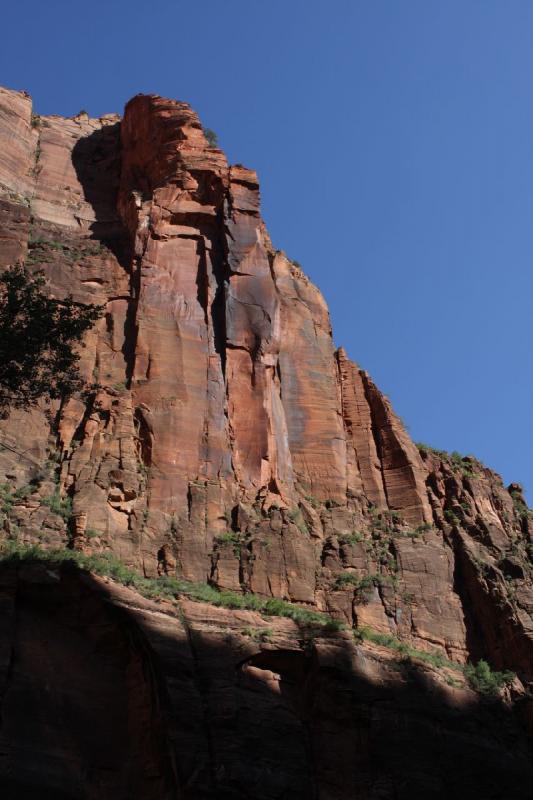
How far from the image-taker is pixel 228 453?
4109 cm

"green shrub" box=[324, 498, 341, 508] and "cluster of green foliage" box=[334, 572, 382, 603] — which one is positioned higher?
Result: "green shrub" box=[324, 498, 341, 508]

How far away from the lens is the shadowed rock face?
3603 cm

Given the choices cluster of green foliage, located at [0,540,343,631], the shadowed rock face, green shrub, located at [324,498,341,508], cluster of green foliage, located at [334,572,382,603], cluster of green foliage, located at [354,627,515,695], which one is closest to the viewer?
cluster of green foliage, located at [0,540,343,631]

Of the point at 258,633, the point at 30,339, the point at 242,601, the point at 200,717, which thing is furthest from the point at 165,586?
the point at 30,339

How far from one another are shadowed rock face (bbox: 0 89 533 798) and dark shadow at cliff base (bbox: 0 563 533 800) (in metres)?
0.14

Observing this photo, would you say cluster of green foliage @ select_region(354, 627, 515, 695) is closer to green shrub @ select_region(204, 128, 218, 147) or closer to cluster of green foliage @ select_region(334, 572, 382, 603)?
cluster of green foliage @ select_region(334, 572, 382, 603)

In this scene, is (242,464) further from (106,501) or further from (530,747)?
(530,747)

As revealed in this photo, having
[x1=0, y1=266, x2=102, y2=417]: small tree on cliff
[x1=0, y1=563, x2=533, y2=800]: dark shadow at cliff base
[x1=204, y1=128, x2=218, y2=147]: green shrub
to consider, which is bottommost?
[x1=0, y1=563, x2=533, y2=800]: dark shadow at cliff base

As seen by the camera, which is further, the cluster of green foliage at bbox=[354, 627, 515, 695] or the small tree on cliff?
the cluster of green foliage at bbox=[354, 627, 515, 695]

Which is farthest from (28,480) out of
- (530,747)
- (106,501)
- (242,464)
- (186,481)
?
(530,747)

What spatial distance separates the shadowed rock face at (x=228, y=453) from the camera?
36.0 meters

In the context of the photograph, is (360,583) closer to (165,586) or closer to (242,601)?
(242,601)

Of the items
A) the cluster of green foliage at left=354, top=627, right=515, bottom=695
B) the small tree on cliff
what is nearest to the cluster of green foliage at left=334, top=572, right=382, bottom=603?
the cluster of green foliage at left=354, top=627, right=515, bottom=695

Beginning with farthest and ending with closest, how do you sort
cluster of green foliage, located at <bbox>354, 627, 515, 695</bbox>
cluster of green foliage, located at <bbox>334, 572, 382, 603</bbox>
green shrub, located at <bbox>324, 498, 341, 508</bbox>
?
green shrub, located at <bbox>324, 498, 341, 508</bbox>, cluster of green foliage, located at <bbox>334, 572, 382, 603</bbox>, cluster of green foliage, located at <bbox>354, 627, 515, 695</bbox>
